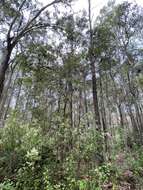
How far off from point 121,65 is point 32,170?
13.8 meters

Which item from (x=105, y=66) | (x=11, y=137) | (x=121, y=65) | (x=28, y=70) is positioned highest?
(x=121, y=65)

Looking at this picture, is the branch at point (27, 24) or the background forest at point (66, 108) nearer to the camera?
the background forest at point (66, 108)

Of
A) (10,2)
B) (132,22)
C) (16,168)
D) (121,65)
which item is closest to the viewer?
(16,168)

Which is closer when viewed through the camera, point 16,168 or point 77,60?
point 16,168

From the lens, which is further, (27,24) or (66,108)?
(66,108)

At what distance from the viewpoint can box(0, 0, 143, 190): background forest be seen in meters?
5.20

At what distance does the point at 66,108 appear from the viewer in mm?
13188

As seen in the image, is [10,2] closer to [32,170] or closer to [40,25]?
[40,25]

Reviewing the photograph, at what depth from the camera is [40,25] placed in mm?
9953

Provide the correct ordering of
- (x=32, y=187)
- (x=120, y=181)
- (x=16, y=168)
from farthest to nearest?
(x=120, y=181)
(x=16, y=168)
(x=32, y=187)

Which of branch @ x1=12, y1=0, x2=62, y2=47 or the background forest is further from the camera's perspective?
branch @ x1=12, y1=0, x2=62, y2=47

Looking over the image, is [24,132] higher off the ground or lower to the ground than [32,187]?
higher

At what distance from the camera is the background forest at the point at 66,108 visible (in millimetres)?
5203

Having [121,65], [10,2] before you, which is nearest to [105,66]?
[121,65]
